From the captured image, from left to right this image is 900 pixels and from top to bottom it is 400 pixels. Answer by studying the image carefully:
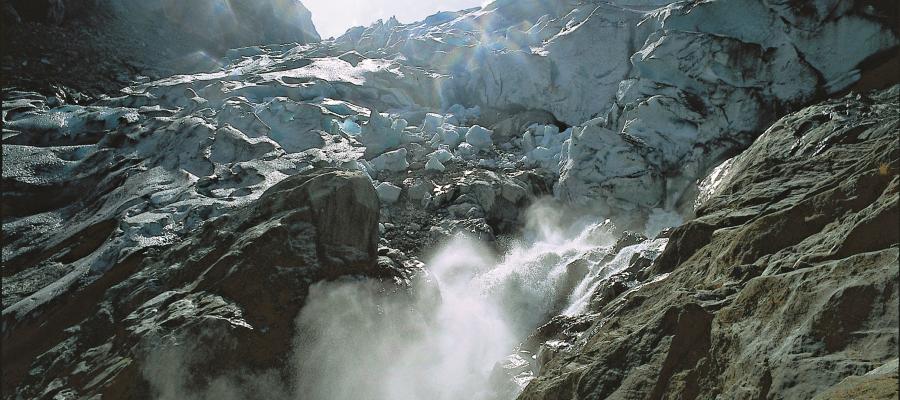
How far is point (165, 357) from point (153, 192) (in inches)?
372

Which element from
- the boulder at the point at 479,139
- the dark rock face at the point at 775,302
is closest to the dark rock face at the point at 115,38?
the boulder at the point at 479,139

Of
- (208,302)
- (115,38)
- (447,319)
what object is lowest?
(447,319)

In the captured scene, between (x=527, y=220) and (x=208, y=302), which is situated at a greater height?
(x=527, y=220)

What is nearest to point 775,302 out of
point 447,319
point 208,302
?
point 447,319

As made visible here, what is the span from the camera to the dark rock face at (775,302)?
155 inches

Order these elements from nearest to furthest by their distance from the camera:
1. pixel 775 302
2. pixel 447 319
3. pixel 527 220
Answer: pixel 775 302 → pixel 447 319 → pixel 527 220

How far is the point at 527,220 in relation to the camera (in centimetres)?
1772

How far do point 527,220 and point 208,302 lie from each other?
1040 cm

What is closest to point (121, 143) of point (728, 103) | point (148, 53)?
point (148, 53)

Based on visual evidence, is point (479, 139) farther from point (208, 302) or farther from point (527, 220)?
point (208, 302)

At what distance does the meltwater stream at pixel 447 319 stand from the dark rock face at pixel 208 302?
592 mm

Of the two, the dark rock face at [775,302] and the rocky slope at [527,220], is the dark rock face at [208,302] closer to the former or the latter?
the rocky slope at [527,220]

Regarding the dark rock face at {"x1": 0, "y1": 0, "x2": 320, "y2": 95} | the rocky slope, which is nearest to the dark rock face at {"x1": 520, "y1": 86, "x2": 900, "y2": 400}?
the rocky slope

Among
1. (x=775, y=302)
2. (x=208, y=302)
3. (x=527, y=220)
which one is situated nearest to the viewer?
(x=775, y=302)
